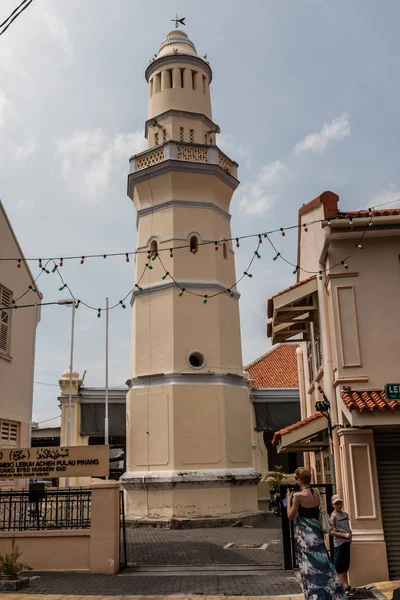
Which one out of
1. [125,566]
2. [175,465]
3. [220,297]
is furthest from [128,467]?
[125,566]

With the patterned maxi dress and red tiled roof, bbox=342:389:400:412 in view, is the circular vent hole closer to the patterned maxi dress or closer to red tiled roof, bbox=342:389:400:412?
red tiled roof, bbox=342:389:400:412

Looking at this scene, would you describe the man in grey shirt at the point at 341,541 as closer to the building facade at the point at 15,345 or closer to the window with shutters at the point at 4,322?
the building facade at the point at 15,345

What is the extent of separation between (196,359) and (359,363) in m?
10.3

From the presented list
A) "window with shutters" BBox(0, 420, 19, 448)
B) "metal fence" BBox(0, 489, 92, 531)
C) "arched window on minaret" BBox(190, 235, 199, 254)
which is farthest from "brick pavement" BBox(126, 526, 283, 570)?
"arched window on minaret" BBox(190, 235, 199, 254)

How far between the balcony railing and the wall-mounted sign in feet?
42.8

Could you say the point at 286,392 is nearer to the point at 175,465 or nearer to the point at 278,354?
the point at 278,354

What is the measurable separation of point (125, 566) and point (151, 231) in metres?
13.2

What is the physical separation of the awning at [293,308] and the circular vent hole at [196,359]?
5448 mm

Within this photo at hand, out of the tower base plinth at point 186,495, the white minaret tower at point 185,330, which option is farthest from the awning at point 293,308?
the tower base plinth at point 186,495

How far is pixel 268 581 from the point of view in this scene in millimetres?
10836

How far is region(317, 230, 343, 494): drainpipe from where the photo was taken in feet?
39.0

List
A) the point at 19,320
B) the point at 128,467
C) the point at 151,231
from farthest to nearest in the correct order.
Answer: the point at 151,231
the point at 128,467
the point at 19,320

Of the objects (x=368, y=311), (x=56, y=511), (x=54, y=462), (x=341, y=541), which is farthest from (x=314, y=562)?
(x=54, y=462)

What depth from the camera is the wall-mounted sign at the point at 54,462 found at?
1258cm
